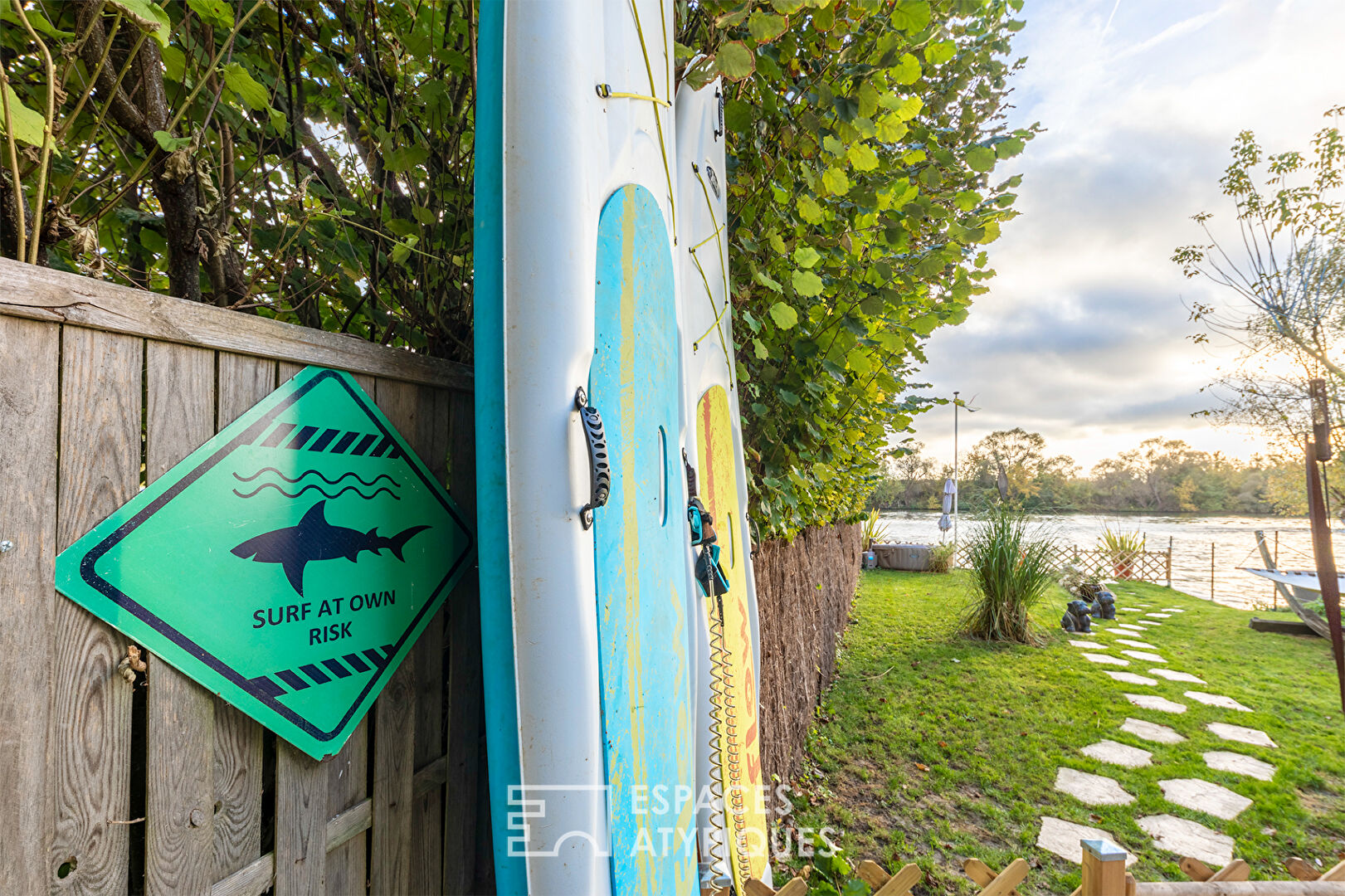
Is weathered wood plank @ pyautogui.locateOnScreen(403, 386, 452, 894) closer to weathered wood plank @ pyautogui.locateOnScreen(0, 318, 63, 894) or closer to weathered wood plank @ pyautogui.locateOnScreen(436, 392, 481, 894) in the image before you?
weathered wood plank @ pyautogui.locateOnScreen(436, 392, 481, 894)

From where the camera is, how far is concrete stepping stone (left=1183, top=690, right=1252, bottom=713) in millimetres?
5109

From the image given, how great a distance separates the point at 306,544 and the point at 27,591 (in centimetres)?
29

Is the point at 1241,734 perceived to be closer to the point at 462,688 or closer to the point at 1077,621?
the point at 1077,621

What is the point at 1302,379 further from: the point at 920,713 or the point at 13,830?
the point at 13,830

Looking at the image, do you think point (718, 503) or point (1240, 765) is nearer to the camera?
point (718, 503)

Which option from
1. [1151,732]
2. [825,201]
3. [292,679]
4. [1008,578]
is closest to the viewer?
[292,679]

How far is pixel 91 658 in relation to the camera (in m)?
0.64

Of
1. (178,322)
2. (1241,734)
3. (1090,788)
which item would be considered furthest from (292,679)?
(1241,734)

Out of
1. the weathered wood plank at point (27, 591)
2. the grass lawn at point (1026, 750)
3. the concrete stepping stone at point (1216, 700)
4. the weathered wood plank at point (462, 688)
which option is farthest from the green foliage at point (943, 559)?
the weathered wood plank at point (27, 591)

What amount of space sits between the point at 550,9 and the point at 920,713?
16.6 feet

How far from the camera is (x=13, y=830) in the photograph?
0.57 meters

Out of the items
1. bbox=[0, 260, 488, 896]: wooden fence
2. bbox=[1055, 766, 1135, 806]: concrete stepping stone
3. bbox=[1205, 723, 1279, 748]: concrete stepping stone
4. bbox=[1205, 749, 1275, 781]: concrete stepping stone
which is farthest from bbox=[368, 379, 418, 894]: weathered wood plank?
bbox=[1205, 723, 1279, 748]: concrete stepping stone

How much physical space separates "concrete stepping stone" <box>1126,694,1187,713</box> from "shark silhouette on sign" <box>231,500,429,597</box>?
6.33m

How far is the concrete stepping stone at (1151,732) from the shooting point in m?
4.36
